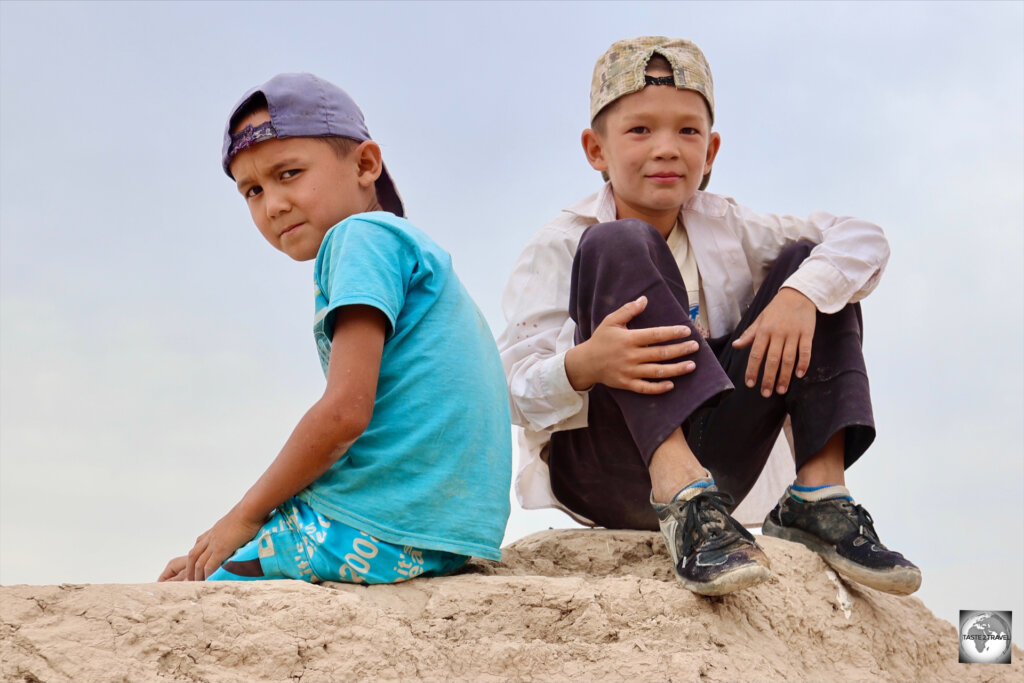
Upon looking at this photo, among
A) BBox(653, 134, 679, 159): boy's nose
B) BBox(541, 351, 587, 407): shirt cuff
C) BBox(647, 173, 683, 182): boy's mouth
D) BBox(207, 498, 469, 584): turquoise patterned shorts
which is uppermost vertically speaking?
BBox(653, 134, 679, 159): boy's nose

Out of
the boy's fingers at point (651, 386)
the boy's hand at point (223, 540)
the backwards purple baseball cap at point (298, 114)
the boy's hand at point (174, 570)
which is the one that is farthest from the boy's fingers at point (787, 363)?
the boy's hand at point (174, 570)

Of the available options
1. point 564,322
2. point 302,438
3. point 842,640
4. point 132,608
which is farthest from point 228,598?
point 842,640

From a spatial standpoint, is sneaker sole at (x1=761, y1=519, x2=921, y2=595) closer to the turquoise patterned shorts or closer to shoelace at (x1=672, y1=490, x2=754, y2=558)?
shoelace at (x1=672, y1=490, x2=754, y2=558)

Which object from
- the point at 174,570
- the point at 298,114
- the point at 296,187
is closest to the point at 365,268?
the point at 296,187

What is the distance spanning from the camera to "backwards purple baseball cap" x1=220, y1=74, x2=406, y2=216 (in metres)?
2.83

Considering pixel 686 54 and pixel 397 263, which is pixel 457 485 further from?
pixel 686 54

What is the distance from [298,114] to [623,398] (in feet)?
3.75

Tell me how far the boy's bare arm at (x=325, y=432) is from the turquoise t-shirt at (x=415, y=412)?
0.06m

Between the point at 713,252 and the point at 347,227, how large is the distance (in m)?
1.26

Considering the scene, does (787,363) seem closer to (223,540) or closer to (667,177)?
(667,177)

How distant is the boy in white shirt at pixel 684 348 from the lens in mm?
2652

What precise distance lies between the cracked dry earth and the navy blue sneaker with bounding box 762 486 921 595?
0.27 feet

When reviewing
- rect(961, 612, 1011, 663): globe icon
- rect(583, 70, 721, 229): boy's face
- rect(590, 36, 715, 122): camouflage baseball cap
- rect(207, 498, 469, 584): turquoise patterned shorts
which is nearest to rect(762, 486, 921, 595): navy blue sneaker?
rect(961, 612, 1011, 663): globe icon

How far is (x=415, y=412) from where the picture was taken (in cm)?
255
